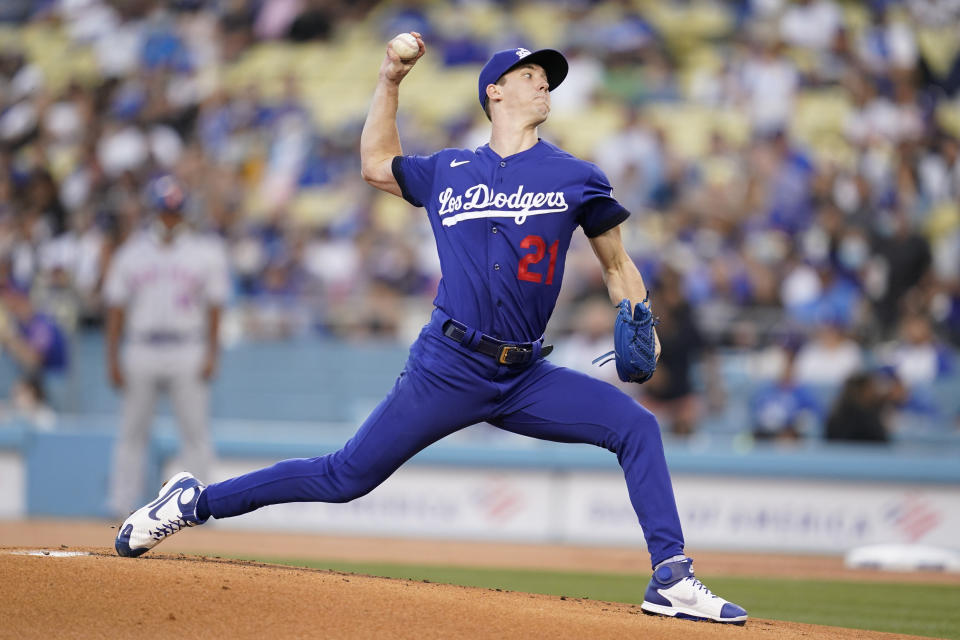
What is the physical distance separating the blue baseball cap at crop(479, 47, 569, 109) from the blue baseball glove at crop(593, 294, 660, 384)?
963mm

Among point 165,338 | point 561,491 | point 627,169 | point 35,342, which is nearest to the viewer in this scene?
point 165,338

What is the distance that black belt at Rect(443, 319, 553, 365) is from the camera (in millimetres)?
4965

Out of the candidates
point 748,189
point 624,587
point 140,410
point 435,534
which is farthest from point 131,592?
point 748,189

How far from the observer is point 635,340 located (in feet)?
16.8

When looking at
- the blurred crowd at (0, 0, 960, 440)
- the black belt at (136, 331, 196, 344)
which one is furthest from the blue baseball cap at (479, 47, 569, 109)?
the blurred crowd at (0, 0, 960, 440)

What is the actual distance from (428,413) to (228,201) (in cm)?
1092

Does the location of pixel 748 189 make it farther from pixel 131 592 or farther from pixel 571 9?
pixel 131 592

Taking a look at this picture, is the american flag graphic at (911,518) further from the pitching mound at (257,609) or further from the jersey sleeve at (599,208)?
the jersey sleeve at (599,208)

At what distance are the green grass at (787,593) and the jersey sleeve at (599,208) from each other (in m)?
2.35

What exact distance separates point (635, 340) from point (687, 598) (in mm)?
1009

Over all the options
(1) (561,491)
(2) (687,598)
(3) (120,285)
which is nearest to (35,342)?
(3) (120,285)

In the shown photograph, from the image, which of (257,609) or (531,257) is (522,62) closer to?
(531,257)

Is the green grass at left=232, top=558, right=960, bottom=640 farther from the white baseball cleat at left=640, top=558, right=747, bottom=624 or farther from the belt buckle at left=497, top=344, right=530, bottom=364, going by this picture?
the belt buckle at left=497, top=344, right=530, bottom=364

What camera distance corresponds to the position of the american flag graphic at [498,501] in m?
11.1
